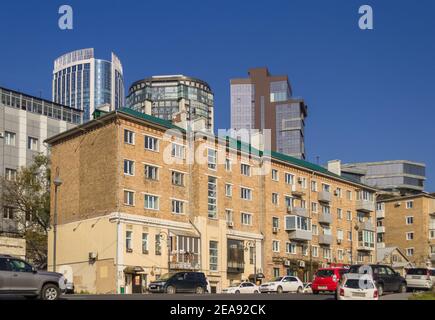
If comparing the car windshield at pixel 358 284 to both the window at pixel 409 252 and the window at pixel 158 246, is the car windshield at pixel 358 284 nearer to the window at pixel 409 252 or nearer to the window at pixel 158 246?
the window at pixel 158 246

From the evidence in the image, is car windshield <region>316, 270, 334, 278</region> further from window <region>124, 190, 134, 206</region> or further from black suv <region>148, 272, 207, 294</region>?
window <region>124, 190, 134, 206</region>

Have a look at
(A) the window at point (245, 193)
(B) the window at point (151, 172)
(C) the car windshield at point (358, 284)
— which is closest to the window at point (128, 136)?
(B) the window at point (151, 172)

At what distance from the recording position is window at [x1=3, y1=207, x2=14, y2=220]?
83688 millimetres

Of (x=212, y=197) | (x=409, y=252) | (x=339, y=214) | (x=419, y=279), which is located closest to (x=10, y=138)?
(x=212, y=197)

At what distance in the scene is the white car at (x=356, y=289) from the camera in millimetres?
31516

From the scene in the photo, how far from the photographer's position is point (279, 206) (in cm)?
8219

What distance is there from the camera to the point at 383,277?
3991 centimetres

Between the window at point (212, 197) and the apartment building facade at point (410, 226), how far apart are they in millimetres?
49556

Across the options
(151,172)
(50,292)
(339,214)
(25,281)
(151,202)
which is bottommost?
(50,292)

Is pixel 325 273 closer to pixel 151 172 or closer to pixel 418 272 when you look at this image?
pixel 418 272

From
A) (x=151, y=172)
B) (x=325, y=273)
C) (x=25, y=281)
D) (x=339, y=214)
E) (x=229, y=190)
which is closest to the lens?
(x=25, y=281)

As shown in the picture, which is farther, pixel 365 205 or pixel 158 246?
pixel 365 205

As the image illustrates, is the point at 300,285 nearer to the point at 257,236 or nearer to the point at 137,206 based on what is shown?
the point at 137,206

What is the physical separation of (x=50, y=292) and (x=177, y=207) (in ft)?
141
